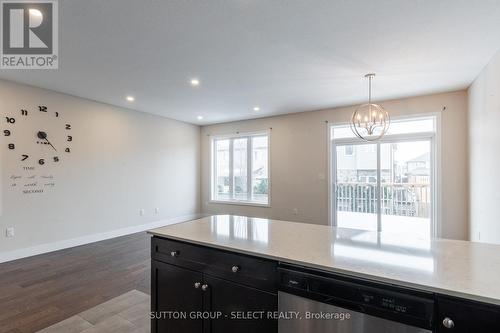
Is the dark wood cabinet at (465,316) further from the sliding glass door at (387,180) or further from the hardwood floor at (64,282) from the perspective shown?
the sliding glass door at (387,180)

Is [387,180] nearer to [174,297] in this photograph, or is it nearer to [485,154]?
[485,154]

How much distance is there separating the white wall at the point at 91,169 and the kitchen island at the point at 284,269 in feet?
11.3

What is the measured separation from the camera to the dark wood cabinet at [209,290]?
4.71 ft

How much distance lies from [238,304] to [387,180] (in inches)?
174

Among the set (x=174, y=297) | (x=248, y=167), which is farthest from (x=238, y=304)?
(x=248, y=167)

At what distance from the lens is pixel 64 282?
3156mm

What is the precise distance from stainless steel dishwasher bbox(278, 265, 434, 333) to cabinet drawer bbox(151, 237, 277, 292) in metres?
0.10

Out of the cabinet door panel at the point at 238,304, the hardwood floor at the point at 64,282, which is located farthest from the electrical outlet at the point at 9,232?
the cabinet door panel at the point at 238,304

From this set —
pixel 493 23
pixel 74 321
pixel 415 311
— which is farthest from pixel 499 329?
pixel 74 321

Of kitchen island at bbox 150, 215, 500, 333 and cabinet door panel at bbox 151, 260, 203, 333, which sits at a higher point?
kitchen island at bbox 150, 215, 500, 333

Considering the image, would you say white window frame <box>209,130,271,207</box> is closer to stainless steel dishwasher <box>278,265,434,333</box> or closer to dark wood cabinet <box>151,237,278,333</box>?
dark wood cabinet <box>151,237,278,333</box>

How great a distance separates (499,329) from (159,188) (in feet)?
20.2

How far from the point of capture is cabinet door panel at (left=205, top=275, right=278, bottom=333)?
4.66 feet

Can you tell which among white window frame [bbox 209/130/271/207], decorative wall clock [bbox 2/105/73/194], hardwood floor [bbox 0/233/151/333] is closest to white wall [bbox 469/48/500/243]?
white window frame [bbox 209/130/271/207]
